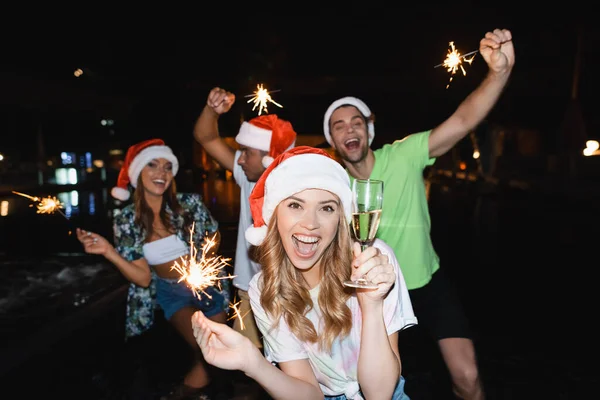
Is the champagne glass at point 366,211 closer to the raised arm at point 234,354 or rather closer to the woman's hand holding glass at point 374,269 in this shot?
the woman's hand holding glass at point 374,269

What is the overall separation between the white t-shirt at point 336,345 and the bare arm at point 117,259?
1.94 metres

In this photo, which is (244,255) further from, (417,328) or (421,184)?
(417,328)

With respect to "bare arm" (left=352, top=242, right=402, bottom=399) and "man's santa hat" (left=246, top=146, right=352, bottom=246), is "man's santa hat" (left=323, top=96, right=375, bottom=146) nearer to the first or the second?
"man's santa hat" (left=246, top=146, right=352, bottom=246)

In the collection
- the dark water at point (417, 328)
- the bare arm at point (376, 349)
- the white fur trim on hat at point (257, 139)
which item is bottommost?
the dark water at point (417, 328)

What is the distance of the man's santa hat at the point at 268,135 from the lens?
4672 millimetres

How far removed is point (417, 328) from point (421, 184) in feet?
9.03

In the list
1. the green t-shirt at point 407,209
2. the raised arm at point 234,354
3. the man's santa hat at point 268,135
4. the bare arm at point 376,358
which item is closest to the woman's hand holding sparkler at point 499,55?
the green t-shirt at point 407,209

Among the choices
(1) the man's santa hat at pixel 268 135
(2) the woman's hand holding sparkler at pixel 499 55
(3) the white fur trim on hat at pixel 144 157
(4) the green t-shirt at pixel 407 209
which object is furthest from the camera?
(3) the white fur trim on hat at pixel 144 157

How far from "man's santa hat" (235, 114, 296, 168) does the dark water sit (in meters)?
2.58

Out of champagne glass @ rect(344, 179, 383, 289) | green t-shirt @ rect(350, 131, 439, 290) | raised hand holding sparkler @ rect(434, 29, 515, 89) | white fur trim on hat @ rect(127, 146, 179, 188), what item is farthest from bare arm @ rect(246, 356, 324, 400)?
white fur trim on hat @ rect(127, 146, 179, 188)

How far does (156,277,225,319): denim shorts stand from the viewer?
15.5 ft

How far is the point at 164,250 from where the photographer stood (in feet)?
15.9

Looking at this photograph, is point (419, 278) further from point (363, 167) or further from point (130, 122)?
point (130, 122)

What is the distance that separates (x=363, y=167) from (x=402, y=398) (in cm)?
205
